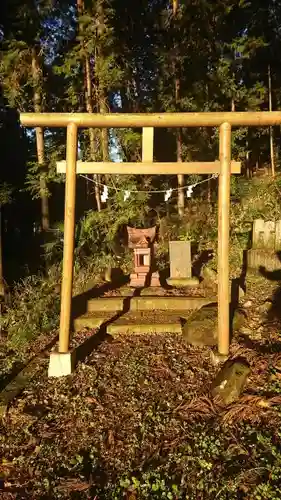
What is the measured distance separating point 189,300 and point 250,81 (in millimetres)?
14742

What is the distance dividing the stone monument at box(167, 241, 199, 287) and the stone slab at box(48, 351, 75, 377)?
11.2 ft

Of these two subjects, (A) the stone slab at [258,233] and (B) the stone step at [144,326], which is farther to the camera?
(A) the stone slab at [258,233]

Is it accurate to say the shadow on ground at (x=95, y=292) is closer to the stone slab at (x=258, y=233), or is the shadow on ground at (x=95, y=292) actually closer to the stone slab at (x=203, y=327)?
the stone slab at (x=203, y=327)

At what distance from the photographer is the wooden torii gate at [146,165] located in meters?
4.11

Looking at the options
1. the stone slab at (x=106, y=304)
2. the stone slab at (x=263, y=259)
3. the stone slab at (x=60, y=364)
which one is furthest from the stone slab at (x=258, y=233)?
the stone slab at (x=60, y=364)

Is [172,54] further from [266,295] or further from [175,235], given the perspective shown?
[266,295]

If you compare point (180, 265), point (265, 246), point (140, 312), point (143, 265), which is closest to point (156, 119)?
point (140, 312)

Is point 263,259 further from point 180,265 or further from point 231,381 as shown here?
point 231,381

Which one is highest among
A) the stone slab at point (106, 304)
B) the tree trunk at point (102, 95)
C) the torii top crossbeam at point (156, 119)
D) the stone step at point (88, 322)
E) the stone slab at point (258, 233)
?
the tree trunk at point (102, 95)

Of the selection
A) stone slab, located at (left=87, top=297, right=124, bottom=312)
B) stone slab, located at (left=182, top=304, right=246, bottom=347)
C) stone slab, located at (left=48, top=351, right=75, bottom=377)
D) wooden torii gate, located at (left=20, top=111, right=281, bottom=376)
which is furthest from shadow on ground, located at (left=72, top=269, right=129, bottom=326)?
stone slab, located at (left=182, top=304, right=246, bottom=347)

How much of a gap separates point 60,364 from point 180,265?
3801 millimetres

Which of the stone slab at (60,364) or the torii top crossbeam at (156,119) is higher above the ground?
the torii top crossbeam at (156,119)

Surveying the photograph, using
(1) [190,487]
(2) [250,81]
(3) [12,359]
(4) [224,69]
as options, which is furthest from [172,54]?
(1) [190,487]

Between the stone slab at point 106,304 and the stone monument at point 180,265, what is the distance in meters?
1.49
